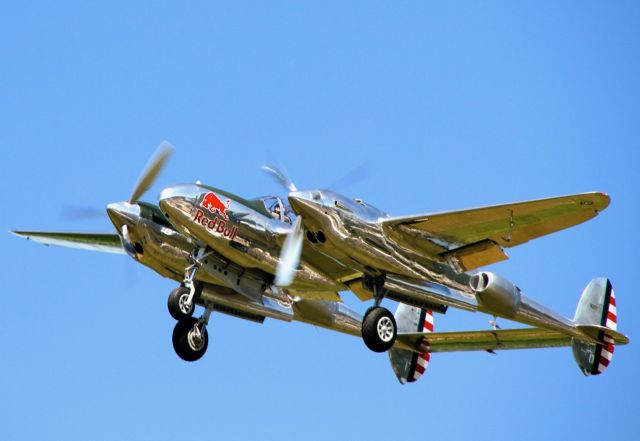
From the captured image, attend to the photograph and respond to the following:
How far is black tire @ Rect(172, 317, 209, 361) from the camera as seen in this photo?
1256 inches

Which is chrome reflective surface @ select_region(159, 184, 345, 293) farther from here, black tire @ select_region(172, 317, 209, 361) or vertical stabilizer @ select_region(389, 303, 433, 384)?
vertical stabilizer @ select_region(389, 303, 433, 384)

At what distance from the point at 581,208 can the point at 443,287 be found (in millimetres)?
4244

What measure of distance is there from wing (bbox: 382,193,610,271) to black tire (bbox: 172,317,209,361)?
241 inches

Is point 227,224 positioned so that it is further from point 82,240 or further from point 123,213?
point 82,240

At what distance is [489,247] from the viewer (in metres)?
30.1

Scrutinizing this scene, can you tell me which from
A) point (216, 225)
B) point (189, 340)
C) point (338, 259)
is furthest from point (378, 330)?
point (189, 340)

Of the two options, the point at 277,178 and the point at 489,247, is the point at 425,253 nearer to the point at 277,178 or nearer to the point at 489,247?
the point at 489,247

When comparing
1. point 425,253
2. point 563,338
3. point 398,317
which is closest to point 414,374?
point 398,317

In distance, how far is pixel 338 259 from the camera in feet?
97.0

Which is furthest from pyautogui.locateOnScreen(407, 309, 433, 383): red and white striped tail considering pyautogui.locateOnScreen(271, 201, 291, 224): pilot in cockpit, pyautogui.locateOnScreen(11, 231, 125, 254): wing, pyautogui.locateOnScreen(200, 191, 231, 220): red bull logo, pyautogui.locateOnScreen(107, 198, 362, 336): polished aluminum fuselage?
pyautogui.locateOnScreen(11, 231, 125, 254): wing

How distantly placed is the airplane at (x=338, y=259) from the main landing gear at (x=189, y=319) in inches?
1.1

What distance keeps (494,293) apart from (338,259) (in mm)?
4193

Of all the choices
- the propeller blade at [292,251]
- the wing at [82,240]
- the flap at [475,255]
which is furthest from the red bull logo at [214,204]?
the wing at [82,240]

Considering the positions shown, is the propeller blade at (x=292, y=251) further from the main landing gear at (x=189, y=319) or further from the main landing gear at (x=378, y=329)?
the main landing gear at (x=189, y=319)
